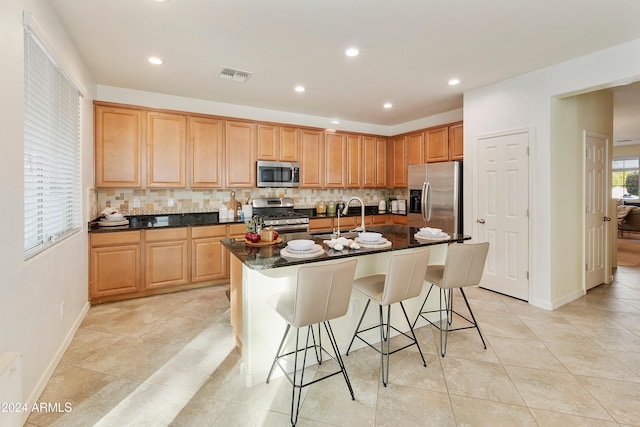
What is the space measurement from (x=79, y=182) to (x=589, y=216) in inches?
234

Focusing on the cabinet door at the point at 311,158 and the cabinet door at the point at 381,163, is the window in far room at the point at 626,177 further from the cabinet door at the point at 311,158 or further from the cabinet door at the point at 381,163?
the cabinet door at the point at 311,158

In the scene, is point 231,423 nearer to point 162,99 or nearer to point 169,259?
point 169,259

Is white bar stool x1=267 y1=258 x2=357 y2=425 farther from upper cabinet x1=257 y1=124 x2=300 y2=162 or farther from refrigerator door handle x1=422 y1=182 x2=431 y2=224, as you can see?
upper cabinet x1=257 y1=124 x2=300 y2=162

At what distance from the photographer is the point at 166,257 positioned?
13.1 feet

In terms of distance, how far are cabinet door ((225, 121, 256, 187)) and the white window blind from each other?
72.4 inches

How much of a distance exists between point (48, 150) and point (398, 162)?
198 inches

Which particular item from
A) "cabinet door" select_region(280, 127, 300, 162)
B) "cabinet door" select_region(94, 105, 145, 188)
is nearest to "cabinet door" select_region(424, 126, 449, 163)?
"cabinet door" select_region(280, 127, 300, 162)

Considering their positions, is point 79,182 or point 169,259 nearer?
point 79,182

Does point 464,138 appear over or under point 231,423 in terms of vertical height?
over

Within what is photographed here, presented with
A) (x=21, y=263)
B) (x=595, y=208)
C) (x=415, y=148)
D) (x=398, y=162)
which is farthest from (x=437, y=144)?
(x=21, y=263)

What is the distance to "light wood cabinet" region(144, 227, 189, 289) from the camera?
391 centimetres

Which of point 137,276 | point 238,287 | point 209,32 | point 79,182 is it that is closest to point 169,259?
point 137,276

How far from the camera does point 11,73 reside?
5.51ft

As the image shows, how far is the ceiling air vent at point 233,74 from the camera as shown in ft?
11.5
